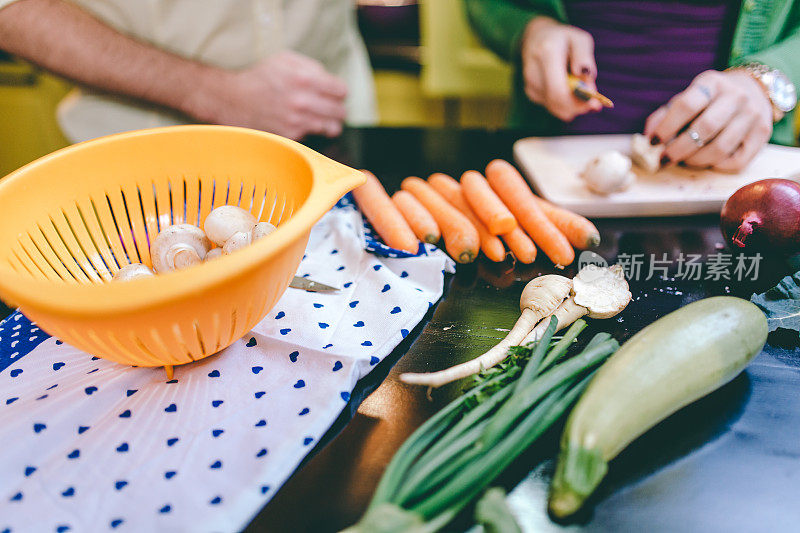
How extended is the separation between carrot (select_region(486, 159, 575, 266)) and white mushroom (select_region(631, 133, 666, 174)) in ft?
0.95

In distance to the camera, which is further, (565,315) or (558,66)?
(558,66)

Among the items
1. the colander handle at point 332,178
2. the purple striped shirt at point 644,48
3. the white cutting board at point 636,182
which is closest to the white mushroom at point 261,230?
the colander handle at point 332,178

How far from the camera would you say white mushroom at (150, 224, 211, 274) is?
0.74 metres

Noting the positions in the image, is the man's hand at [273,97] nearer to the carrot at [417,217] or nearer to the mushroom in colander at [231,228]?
the carrot at [417,217]

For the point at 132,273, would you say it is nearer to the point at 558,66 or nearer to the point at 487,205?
the point at 487,205

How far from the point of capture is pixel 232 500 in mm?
538

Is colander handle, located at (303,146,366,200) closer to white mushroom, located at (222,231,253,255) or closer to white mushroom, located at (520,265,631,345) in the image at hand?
white mushroom, located at (222,231,253,255)

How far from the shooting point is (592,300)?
78 cm

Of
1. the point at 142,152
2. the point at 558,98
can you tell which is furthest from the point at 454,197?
the point at 142,152

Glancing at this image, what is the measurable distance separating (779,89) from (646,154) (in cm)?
38

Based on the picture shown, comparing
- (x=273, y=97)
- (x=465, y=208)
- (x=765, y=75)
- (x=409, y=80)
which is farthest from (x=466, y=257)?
(x=409, y=80)

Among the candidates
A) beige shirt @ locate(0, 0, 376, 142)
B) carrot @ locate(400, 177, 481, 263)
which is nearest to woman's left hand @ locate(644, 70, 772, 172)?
carrot @ locate(400, 177, 481, 263)

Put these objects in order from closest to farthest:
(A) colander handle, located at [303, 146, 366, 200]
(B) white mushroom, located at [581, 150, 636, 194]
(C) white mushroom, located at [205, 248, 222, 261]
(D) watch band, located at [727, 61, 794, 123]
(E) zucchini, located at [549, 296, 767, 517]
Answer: (E) zucchini, located at [549, 296, 767, 517]
(A) colander handle, located at [303, 146, 366, 200]
(C) white mushroom, located at [205, 248, 222, 261]
(B) white mushroom, located at [581, 150, 636, 194]
(D) watch band, located at [727, 61, 794, 123]

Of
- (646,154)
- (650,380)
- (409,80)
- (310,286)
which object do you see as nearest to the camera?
(650,380)
